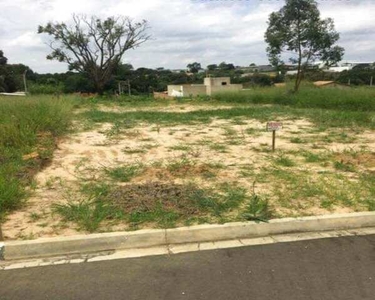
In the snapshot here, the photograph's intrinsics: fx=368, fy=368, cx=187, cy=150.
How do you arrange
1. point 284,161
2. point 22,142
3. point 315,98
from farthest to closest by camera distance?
point 315,98, point 22,142, point 284,161

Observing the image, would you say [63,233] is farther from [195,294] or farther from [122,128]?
[122,128]

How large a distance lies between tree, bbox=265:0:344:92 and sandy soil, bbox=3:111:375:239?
7.46 m

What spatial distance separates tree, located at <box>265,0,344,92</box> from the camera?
17.0 meters

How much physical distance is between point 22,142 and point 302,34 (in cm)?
1411

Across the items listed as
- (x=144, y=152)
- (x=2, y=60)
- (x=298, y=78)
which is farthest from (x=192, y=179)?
(x=2, y=60)

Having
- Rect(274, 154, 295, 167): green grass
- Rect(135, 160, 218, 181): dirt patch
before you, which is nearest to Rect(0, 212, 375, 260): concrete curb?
Rect(135, 160, 218, 181): dirt patch

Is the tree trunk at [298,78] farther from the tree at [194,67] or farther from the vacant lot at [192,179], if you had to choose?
the tree at [194,67]

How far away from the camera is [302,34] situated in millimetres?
17078

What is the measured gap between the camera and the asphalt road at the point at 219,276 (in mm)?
2564

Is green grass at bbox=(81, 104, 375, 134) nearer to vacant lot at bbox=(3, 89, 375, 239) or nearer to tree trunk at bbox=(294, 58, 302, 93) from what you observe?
vacant lot at bbox=(3, 89, 375, 239)

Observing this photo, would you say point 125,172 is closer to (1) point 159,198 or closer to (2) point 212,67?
(1) point 159,198

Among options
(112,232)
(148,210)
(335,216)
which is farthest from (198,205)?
(335,216)

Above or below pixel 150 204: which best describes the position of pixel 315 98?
above

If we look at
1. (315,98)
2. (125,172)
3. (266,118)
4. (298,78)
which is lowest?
(266,118)
